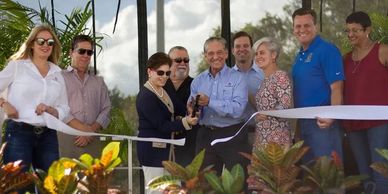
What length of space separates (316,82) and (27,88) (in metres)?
1.78

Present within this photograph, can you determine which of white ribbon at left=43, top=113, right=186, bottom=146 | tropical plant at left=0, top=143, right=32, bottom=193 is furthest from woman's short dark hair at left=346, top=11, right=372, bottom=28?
tropical plant at left=0, top=143, right=32, bottom=193

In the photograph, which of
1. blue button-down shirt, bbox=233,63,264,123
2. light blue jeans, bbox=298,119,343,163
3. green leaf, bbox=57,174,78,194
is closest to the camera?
green leaf, bbox=57,174,78,194

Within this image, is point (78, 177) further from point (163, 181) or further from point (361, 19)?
point (361, 19)

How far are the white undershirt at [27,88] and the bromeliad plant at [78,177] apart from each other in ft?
4.27

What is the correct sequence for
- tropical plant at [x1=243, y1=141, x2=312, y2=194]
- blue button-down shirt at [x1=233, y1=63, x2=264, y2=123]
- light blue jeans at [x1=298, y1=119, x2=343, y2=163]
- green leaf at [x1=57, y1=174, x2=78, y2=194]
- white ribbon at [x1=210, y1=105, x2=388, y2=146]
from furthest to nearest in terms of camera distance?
blue button-down shirt at [x1=233, y1=63, x2=264, y2=123] < light blue jeans at [x1=298, y1=119, x2=343, y2=163] < white ribbon at [x1=210, y1=105, x2=388, y2=146] < tropical plant at [x1=243, y1=141, x2=312, y2=194] < green leaf at [x1=57, y1=174, x2=78, y2=194]

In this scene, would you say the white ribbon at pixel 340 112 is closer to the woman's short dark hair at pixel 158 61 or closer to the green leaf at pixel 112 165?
the woman's short dark hair at pixel 158 61

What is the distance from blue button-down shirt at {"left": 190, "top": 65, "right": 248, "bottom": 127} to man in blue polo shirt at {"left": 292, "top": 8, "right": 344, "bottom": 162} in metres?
0.34

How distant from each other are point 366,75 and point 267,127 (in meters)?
0.67

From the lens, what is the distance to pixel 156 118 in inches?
179

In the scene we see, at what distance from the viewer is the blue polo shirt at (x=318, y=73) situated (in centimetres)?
426

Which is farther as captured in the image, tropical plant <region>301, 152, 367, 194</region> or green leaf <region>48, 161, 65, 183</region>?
tropical plant <region>301, 152, 367, 194</region>

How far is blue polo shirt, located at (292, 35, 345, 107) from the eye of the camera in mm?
4258

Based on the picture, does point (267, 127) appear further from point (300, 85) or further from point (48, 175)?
point (48, 175)

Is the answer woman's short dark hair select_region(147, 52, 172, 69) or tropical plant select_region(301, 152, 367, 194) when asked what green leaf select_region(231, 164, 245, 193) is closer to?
tropical plant select_region(301, 152, 367, 194)
